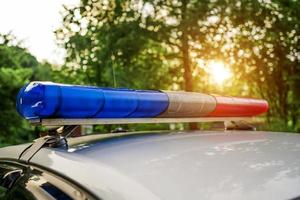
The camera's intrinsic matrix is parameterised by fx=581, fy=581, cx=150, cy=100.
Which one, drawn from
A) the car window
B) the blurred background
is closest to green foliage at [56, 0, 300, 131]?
the blurred background

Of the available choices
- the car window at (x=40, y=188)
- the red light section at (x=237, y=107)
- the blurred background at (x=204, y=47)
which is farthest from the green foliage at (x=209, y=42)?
the car window at (x=40, y=188)

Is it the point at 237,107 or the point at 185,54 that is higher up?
the point at 185,54

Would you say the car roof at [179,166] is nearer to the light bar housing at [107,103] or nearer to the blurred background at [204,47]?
the light bar housing at [107,103]

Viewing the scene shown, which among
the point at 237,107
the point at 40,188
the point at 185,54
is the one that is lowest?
the point at 40,188

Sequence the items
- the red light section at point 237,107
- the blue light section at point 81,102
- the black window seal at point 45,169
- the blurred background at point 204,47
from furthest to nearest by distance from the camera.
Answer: the blurred background at point 204,47, the red light section at point 237,107, the blue light section at point 81,102, the black window seal at point 45,169

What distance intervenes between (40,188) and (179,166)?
0.47 meters

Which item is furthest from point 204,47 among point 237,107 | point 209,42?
point 237,107

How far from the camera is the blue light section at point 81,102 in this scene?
2.02 meters

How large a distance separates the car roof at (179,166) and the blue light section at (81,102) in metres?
0.12

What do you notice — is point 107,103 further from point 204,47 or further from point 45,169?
point 204,47

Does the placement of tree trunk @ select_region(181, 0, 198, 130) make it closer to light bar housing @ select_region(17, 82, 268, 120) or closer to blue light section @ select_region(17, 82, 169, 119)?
light bar housing @ select_region(17, 82, 268, 120)

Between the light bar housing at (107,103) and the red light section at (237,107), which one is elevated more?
the light bar housing at (107,103)

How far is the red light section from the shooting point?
2940mm

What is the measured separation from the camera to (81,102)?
2084 mm
